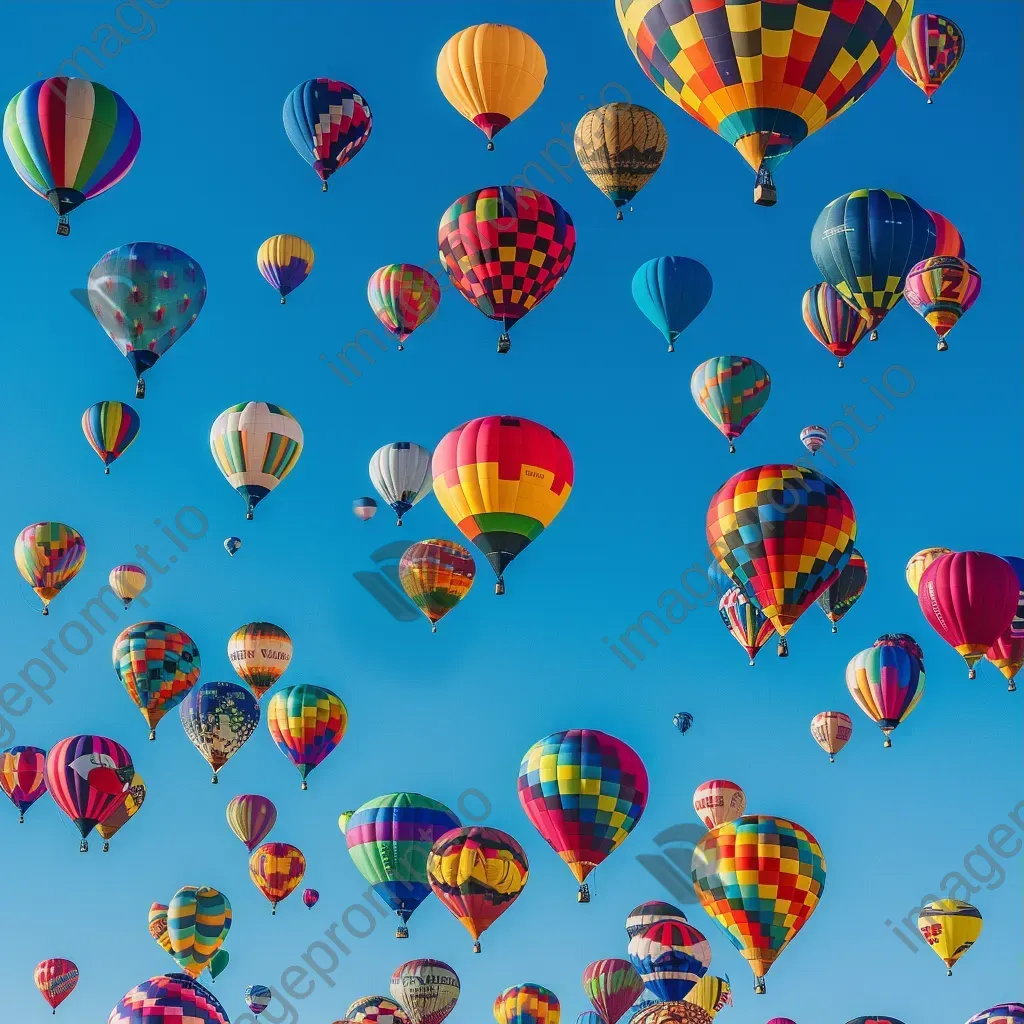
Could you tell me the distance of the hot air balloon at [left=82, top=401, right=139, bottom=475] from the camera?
102 feet

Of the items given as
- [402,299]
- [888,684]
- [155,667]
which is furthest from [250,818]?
[888,684]

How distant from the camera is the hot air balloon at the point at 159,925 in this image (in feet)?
113

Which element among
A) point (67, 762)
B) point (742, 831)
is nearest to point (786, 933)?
point (742, 831)

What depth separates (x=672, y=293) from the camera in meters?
29.2

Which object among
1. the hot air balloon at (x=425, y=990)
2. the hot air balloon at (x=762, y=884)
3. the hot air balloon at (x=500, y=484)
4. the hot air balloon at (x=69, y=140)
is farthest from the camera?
the hot air balloon at (x=425, y=990)

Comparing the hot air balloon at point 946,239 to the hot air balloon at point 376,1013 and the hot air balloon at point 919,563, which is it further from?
the hot air balloon at point 376,1013

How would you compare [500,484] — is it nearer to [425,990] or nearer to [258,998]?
[425,990]

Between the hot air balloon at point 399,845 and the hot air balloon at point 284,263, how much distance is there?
351 inches

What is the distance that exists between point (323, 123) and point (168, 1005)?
45.5 feet

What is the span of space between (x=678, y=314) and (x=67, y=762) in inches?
487

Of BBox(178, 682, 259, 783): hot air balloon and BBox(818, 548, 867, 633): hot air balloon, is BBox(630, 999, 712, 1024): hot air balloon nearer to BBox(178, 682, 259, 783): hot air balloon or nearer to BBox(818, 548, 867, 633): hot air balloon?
BBox(818, 548, 867, 633): hot air balloon

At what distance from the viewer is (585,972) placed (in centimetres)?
3253

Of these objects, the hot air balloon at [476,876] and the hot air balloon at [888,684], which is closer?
the hot air balloon at [476,876]

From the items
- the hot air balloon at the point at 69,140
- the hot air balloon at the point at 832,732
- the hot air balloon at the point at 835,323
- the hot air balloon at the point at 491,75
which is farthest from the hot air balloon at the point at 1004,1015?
the hot air balloon at the point at 69,140
